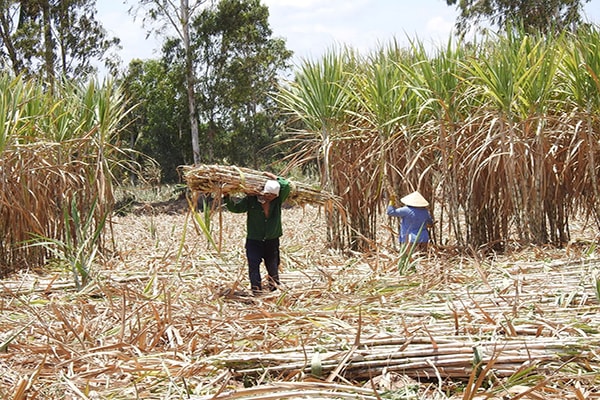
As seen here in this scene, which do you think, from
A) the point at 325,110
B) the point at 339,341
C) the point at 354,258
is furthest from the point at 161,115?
the point at 339,341

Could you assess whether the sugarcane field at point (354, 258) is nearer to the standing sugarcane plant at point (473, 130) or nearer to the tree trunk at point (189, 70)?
the standing sugarcane plant at point (473, 130)

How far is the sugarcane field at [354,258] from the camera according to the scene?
2705mm

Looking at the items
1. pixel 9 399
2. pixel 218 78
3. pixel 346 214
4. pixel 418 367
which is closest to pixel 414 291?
pixel 418 367

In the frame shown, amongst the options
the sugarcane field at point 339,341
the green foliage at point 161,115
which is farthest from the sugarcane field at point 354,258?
the green foliage at point 161,115

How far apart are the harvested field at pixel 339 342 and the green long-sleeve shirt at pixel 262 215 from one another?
49cm

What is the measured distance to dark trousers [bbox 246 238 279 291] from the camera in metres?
5.05

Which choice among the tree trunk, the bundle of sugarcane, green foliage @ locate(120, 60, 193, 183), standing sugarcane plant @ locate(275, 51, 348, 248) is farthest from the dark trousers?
green foliage @ locate(120, 60, 193, 183)

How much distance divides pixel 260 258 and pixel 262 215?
328 mm

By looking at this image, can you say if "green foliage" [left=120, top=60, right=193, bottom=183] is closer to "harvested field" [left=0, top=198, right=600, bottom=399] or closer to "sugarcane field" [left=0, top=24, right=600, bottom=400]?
"sugarcane field" [left=0, top=24, right=600, bottom=400]

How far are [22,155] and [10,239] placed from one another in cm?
75

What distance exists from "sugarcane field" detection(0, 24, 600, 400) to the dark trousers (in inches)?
3.2

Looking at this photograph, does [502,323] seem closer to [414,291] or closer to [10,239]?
[414,291]

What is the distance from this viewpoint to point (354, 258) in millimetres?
6156

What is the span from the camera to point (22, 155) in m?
6.16
